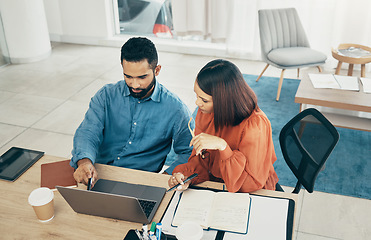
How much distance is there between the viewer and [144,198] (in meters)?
1.48

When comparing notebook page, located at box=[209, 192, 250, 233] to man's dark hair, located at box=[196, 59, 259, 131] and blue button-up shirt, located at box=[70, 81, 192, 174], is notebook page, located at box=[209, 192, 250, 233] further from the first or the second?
blue button-up shirt, located at box=[70, 81, 192, 174]

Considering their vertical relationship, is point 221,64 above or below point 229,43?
above

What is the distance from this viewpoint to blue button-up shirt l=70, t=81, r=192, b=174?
1901mm

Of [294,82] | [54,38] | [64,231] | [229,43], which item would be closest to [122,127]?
[64,231]

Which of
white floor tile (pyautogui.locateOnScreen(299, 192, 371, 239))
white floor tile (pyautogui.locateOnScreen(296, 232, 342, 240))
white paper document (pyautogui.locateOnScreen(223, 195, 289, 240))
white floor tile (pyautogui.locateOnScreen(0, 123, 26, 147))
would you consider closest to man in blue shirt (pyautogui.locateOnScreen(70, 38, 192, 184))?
white paper document (pyautogui.locateOnScreen(223, 195, 289, 240))

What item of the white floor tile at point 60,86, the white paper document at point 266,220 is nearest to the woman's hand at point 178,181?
the white paper document at point 266,220

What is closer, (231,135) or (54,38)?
(231,135)

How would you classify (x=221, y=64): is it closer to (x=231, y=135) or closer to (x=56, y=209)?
(x=231, y=135)

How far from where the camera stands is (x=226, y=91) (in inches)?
60.9

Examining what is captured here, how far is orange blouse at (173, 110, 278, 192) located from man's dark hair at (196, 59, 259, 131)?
7 cm

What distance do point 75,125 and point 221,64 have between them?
7.69 ft

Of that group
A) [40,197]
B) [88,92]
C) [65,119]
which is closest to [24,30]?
[88,92]

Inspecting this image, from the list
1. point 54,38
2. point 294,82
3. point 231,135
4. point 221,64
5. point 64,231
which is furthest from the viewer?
point 54,38

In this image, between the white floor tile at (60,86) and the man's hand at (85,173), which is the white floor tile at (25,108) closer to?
the white floor tile at (60,86)
